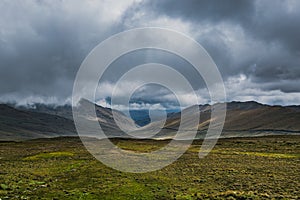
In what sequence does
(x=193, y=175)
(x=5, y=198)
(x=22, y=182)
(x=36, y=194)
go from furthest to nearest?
(x=193, y=175), (x=22, y=182), (x=36, y=194), (x=5, y=198)

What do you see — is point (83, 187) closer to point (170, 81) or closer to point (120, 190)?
point (120, 190)

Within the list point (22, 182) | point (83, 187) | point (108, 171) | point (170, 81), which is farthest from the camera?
point (170, 81)

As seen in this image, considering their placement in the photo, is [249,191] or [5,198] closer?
[5,198]

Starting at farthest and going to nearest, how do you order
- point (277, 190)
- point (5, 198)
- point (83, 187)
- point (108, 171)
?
point (108, 171)
point (83, 187)
point (277, 190)
point (5, 198)

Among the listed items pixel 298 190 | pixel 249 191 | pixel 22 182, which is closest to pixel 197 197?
pixel 249 191

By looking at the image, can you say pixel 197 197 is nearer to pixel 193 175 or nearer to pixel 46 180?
pixel 193 175

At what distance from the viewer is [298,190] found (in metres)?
29.4

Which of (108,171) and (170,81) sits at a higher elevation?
(170,81)

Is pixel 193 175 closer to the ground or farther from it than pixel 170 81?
closer to the ground

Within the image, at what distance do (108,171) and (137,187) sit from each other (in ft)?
42.1

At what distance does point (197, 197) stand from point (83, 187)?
12.2m

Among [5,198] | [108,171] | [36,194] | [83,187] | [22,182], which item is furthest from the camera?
[108,171]

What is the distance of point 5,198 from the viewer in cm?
2570

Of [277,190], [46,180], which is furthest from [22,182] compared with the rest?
[277,190]
